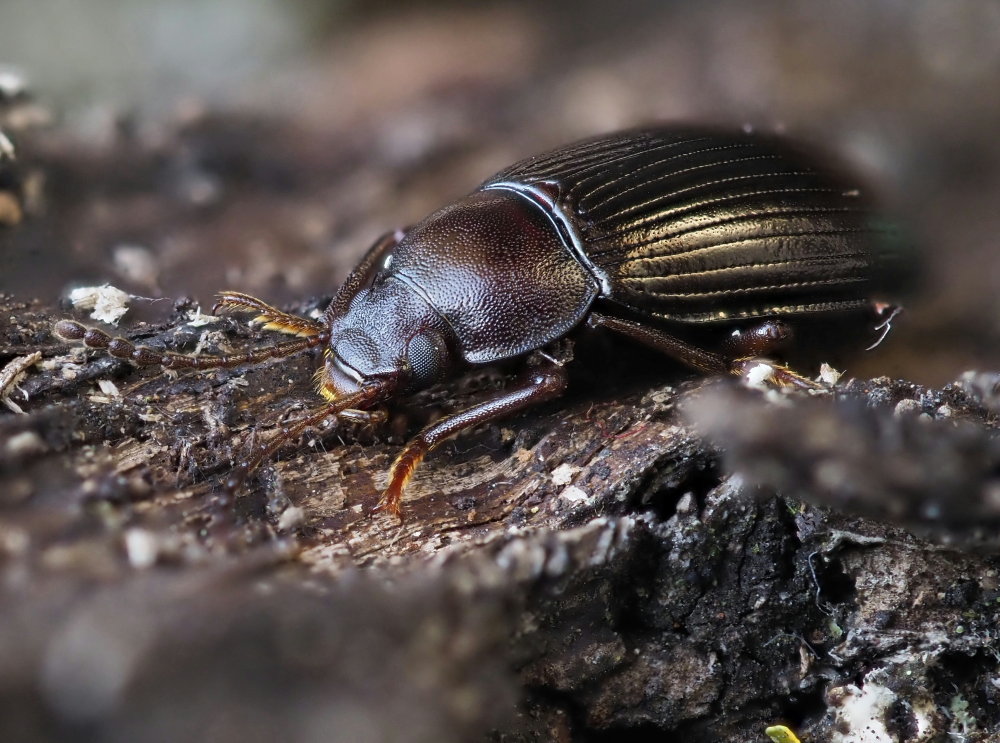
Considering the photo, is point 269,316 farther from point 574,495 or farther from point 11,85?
point 11,85

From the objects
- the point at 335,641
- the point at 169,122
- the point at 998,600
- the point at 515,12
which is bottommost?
the point at 998,600

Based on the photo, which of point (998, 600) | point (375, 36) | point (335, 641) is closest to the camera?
point (335, 641)

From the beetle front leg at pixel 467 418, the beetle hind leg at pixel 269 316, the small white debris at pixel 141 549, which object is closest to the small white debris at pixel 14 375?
the beetle hind leg at pixel 269 316

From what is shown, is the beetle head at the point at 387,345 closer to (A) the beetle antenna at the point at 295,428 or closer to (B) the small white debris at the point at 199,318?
(A) the beetle antenna at the point at 295,428

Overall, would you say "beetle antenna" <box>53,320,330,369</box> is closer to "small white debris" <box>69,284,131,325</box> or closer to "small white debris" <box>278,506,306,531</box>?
"small white debris" <box>69,284,131,325</box>

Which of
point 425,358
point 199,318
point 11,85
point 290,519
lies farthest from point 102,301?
point 11,85

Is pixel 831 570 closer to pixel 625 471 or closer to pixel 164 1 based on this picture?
pixel 625 471

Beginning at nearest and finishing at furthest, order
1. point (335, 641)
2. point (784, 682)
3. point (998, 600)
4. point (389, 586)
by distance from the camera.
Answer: point (335, 641), point (389, 586), point (998, 600), point (784, 682)

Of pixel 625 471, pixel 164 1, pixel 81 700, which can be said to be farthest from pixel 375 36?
pixel 81 700
